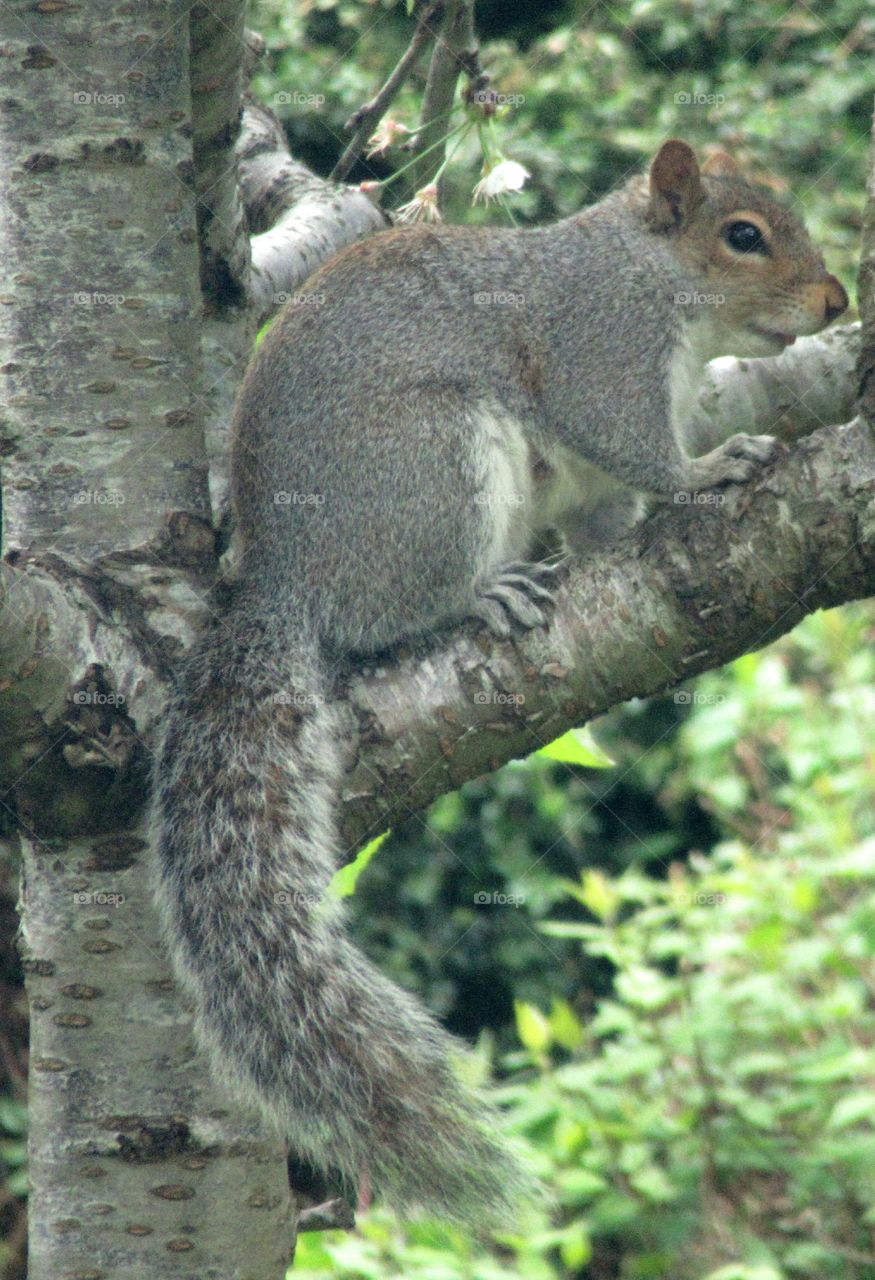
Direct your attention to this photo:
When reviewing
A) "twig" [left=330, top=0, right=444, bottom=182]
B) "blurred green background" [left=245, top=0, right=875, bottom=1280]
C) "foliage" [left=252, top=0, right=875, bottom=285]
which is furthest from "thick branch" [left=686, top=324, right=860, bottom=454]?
"foliage" [left=252, top=0, right=875, bottom=285]

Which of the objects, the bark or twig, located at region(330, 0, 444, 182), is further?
twig, located at region(330, 0, 444, 182)

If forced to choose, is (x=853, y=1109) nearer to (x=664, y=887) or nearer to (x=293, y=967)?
(x=664, y=887)

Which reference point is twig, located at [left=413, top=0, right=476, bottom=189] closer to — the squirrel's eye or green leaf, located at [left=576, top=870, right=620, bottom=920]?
the squirrel's eye

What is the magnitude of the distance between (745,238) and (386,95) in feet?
1.88

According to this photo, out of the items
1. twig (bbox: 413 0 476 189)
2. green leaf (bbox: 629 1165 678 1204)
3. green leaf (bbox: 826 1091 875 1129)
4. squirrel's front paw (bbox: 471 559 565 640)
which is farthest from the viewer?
green leaf (bbox: 629 1165 678 1204)

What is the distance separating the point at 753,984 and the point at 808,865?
30cm

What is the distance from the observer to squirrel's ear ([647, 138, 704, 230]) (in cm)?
196

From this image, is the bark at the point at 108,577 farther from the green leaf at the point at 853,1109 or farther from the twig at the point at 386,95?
the green leaf at the point at 853,1109

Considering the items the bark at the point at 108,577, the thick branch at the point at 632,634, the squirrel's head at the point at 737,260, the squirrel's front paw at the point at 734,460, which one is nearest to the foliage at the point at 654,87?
the squirrel's head at the point at 737,260

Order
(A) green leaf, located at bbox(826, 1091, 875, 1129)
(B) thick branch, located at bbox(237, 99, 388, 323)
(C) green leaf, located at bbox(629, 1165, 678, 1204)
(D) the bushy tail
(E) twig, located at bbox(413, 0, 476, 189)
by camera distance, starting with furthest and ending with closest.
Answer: (C) green leaf, located at bbox(629, 1165, 678, 1204)
(A) green leaf, located at bbox(826, 1091, 875, 1129)
(B) thick branch, located at bbox(237, 99, 388, 323)
(E) twig, located at bbox(413, 0, 476, 189)
(D) the bushy tail

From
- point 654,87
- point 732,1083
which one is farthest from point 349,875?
point 654,87

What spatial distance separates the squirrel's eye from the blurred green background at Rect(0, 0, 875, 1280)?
35cm

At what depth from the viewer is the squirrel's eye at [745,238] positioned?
198cm

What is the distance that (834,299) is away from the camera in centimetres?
192
